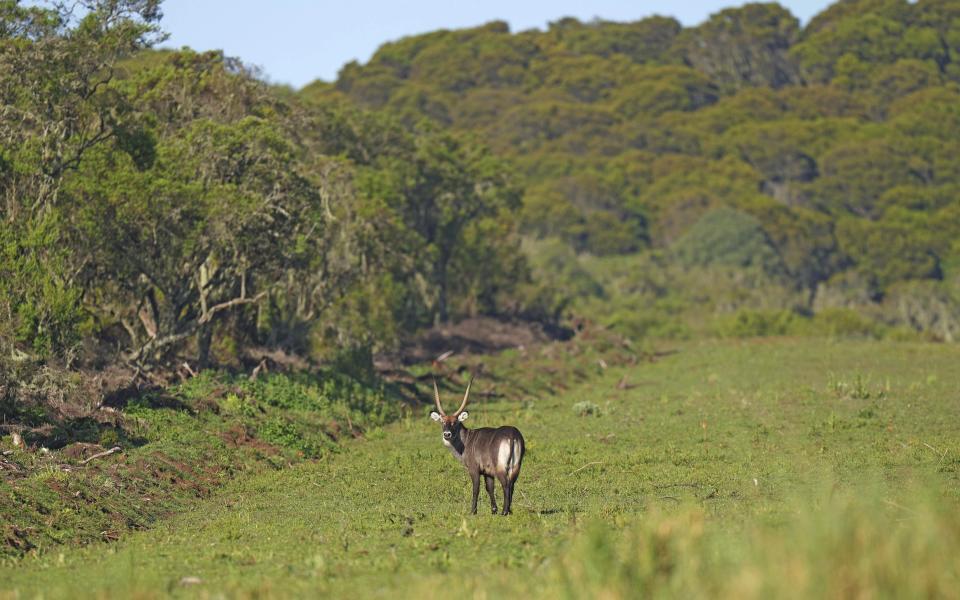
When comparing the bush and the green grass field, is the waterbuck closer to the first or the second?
the green grass field

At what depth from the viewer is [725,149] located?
134 m

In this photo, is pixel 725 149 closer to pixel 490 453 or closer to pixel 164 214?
pixel 164 214

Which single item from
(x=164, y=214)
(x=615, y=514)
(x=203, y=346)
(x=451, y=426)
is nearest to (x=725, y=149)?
(x=203, y=346)

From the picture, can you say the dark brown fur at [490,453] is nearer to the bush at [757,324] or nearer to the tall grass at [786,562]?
the tall grass at [786,562]

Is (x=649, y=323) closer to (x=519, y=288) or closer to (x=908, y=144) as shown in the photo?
(x=519, y=288)

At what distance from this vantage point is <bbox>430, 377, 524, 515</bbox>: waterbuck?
57.7 feet

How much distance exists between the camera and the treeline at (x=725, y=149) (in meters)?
91.7

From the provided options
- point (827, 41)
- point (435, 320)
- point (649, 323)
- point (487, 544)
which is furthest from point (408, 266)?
point (827, 41)

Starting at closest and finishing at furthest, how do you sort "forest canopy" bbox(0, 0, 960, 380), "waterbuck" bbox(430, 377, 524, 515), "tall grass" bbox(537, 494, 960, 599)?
"tall grass" bbox(537, 494, 960, 599)
"waterbuck" bbox(430, 377, 524, 515)
"forest canopy" bbox(0, 0, 960, 380)

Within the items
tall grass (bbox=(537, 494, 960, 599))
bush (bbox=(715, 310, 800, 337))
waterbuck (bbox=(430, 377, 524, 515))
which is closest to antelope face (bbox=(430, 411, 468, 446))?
waterbuck (bbox=(430, 377, 524, 515))

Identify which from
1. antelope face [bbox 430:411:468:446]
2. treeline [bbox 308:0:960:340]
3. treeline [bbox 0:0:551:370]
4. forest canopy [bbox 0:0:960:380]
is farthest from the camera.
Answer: treeline [bbox 308:0:960:340]

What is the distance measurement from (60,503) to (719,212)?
89024 millimetres

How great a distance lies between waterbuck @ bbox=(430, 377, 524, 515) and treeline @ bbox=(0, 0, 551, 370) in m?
10.2

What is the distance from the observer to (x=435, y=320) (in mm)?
56219
